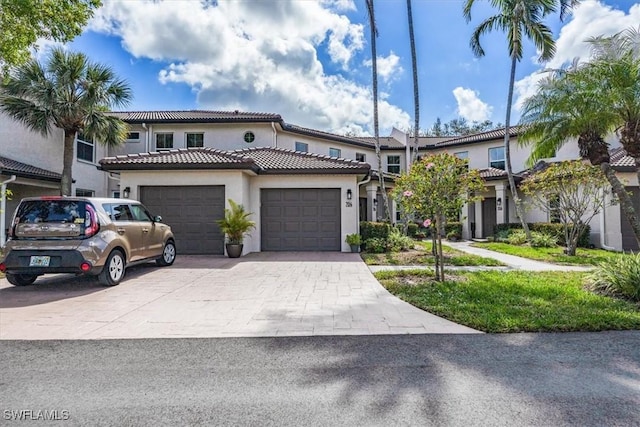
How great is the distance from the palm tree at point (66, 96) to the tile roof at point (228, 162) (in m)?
2.38

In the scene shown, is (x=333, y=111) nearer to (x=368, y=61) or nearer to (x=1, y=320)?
(x=368, y=61)

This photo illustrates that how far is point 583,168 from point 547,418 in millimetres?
12685

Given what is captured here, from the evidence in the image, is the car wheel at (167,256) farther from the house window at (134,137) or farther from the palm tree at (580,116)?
the house window at (134,137)

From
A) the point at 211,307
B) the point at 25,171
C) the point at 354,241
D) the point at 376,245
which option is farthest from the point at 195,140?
the point at 211,307

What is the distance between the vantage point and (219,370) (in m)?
3.31

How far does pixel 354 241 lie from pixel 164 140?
13.4 meters

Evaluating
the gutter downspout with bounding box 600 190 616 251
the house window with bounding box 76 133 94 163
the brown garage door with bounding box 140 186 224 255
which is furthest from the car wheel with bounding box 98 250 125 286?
the gutter downspout with bounding box 600 190 616 251

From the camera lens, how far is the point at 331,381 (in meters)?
3.07

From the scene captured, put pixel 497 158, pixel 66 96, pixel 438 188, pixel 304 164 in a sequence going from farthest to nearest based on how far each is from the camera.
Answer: pixel 497 158, pixel 66 96, pixel 304 164, pixel 438 188

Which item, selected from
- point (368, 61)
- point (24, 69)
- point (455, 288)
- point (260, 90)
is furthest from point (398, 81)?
point (24, 69)

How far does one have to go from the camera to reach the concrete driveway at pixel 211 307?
443cm

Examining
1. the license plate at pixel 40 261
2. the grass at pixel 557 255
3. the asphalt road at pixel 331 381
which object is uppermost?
the license plate at pixel 40 261

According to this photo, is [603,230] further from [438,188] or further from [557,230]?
[438,188]

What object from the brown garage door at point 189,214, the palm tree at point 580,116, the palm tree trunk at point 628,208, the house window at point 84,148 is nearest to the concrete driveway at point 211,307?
the brown garage door at point 189,214
